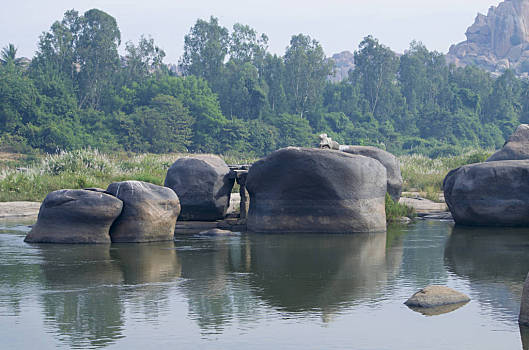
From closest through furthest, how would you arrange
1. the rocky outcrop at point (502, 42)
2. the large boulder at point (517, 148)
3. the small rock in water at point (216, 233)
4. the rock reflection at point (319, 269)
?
the rock reflection at point (319, 269) < the small rock in water at point (216, 233) < the large boulder at point (517, 148) < the rocky outcrop at point (502, 42)

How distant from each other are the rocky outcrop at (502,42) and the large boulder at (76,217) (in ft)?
519

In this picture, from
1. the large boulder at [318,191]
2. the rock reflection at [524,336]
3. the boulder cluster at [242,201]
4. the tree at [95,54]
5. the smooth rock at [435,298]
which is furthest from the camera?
the tree at [95,54]

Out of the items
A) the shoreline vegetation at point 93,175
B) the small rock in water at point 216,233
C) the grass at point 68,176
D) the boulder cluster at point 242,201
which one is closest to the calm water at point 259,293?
the boulder cluster at point 242,201

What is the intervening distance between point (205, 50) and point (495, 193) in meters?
64.1

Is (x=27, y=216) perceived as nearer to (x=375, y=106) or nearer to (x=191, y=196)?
(x=191, y=196)

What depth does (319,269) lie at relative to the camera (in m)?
12.2

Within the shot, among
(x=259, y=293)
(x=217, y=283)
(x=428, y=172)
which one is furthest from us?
(x=428, y=172)

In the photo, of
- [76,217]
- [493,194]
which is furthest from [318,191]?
[76,217]

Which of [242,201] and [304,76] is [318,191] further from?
[304,76]

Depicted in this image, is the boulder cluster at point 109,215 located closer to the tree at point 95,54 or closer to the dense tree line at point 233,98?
the dense tree line at point 233,98

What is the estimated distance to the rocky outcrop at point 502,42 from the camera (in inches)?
6702

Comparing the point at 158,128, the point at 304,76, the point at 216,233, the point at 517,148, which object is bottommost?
the point at 216,233

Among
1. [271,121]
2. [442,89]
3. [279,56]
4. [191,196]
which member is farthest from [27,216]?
[442,89]

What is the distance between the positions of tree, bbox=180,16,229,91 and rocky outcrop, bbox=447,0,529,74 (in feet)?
322
